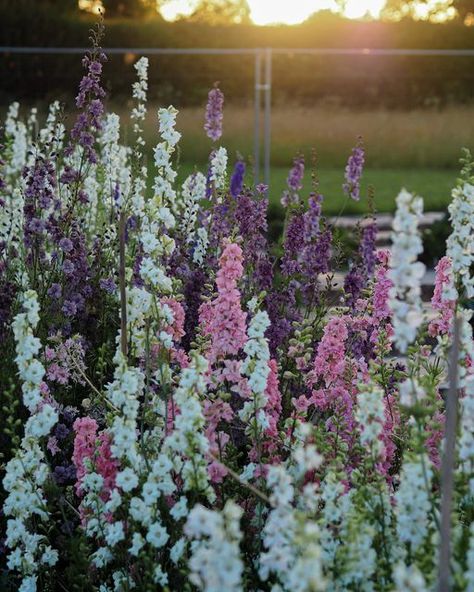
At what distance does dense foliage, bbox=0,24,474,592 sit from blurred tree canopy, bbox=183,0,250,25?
72.8ft

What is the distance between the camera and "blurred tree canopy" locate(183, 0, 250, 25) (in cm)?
2583

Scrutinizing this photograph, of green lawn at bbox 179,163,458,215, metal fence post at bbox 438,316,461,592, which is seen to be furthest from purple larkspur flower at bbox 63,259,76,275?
green lawn at bbox 179,163,458,215

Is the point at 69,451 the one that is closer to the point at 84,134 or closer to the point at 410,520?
the point at 84,134

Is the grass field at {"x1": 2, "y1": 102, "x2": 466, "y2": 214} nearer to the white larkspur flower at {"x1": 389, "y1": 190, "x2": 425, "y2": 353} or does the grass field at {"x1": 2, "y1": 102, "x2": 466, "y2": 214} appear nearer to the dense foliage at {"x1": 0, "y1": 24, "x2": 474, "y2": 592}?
the dense foliage at {"x1": 0, "y1": 24, "x2": 474, "y2": 592}

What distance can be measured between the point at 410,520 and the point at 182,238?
237cm

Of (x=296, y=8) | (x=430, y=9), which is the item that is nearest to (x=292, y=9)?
(x=296, y=8)

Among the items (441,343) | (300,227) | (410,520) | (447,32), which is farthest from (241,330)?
(447,32)

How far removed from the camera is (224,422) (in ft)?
11.1

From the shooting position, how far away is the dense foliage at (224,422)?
2.19 m

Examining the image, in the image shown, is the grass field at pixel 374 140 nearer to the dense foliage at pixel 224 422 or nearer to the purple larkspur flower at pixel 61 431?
the dense foliage at pixel 224 422

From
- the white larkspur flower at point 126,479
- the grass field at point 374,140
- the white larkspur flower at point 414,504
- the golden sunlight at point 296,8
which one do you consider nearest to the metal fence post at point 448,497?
the white larkspur flower at point 414,504

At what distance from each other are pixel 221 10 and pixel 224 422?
24.5 meters

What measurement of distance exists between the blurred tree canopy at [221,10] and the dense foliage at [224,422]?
22.2 metres

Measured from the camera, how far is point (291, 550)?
6.45 feet
